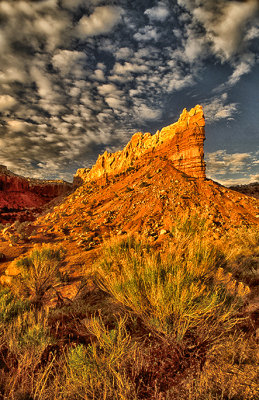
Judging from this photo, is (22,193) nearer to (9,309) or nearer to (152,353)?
(9,309)

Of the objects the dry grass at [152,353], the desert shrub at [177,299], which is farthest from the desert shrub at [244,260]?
the dry grass at [152,353]

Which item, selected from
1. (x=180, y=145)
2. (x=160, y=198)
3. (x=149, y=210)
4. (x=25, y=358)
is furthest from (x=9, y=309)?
(x=180, y=145)

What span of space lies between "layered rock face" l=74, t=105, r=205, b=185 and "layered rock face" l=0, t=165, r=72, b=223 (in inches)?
1226

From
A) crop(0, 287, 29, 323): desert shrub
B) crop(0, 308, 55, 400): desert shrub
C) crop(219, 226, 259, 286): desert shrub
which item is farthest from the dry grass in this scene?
crop(219, 226, 259, 286): desert shrub

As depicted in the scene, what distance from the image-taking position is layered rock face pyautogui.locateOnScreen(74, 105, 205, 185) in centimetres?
2167

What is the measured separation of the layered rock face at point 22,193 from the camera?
152 ft

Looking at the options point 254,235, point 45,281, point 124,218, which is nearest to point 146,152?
point 124,218

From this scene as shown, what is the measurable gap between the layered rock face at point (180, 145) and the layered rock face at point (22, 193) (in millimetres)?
31144

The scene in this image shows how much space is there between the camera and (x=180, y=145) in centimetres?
2312

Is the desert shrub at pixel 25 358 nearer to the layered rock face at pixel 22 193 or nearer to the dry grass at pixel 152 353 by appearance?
the dry grass at pixel 152 353

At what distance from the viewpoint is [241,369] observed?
2.47 metres

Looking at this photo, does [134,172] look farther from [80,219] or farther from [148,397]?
[148,397]

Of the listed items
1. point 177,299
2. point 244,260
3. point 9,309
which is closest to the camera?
point 177,299

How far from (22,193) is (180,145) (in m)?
53.2
